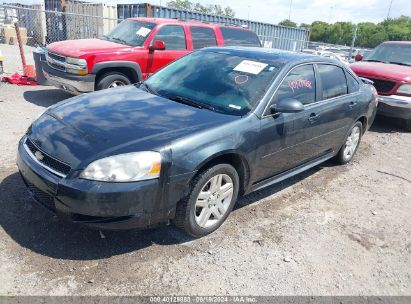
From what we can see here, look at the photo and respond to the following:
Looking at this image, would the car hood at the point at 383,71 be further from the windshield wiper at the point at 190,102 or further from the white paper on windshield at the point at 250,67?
the windshield wiper at the point at 190,102

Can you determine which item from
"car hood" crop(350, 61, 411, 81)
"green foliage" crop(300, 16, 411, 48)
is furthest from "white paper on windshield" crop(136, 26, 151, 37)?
"green foliage" crop(300, 16, 411, 48)

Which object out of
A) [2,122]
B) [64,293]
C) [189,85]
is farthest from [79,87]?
[64,293]

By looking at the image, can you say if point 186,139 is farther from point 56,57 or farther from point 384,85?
point 384,85

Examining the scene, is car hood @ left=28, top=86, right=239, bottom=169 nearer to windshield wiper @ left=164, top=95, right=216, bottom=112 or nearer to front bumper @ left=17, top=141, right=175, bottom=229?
windshield wiper @ left=164, top=95, right=216, bottom=112

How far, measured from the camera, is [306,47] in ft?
73.8

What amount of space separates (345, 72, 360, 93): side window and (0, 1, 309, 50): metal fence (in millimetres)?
10592

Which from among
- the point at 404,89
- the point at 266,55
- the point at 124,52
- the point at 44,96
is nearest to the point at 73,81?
the point at 124,52

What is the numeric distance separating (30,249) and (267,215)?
2.33 metres

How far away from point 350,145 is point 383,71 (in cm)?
332

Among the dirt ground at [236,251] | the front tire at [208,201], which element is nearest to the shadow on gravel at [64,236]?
the dirt ground at [236,251]

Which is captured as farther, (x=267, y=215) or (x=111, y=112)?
(x=267, y=215)

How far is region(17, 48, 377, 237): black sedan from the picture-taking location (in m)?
2.75

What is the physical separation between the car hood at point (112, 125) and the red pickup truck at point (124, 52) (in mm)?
3268

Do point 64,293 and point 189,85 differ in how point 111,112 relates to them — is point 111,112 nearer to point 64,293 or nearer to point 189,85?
point 189,85
